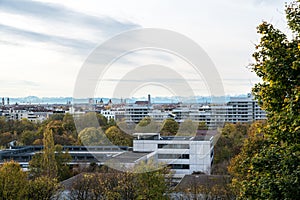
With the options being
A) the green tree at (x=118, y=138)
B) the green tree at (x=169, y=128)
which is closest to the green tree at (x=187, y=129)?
the green tree at (x=169, y=128)

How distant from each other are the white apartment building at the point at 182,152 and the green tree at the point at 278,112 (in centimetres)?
1803

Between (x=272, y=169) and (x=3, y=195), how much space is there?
959 centimetres

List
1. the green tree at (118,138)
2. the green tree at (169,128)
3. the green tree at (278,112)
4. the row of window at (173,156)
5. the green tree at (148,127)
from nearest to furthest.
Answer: the green tree at (278,112), the row of window at (173,156), the green tree at (118,138), the green tree at (169,128), the green tree at (148,127)

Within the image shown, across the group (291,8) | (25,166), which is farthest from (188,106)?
(291,8)

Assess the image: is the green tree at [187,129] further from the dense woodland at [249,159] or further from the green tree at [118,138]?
the green tree at [118,138]

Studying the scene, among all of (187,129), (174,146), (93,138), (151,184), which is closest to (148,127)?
(187,129)

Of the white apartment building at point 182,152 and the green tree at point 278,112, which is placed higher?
the green tree at point 278,112

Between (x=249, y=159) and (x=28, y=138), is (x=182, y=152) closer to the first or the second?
(x=28, y=138)

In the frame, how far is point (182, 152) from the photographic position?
24.5m

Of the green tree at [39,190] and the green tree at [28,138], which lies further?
the green tree at [28,138]

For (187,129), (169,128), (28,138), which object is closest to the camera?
(28,138)

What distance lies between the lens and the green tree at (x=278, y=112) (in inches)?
196

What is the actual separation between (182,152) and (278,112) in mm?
18947

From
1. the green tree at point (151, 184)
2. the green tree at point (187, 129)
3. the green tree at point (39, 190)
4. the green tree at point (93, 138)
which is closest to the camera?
the green tree at point (151, 184)
